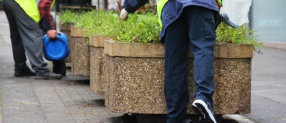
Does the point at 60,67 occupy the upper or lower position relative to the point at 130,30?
lower

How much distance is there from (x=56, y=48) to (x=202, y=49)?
4809mm

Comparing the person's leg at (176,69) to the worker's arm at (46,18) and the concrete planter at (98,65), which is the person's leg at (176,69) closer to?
the concrete planter at (98,65)

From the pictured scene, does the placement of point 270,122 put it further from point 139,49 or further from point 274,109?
point 139,49

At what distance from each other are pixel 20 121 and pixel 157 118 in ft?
4.11

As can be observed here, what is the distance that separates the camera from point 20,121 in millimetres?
6641

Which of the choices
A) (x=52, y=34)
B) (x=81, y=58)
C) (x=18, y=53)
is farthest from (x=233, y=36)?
(x=18, y=53)

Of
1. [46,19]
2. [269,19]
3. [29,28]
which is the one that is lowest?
[269,19]

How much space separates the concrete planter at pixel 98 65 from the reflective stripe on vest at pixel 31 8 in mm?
2591

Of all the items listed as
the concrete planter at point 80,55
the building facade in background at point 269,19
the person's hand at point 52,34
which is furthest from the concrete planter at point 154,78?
the building facade in background at point 269,19

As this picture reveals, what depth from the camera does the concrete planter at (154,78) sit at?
239 inches

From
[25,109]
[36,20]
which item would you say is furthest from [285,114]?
[36,20]

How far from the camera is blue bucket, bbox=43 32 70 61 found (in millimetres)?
10156

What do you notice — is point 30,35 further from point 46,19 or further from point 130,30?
point 130,30

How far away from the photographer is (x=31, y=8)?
10.1 m
